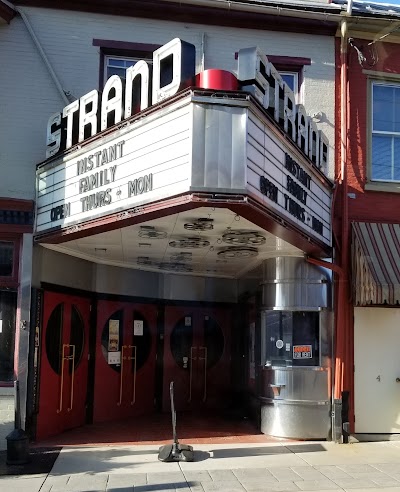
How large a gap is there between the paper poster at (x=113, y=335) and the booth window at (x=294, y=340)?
9.82 ft

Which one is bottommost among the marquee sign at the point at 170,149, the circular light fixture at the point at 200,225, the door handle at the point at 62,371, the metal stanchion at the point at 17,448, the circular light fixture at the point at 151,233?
the metal stanchion at the point at 17,448

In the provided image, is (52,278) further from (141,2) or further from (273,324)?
(141,2)

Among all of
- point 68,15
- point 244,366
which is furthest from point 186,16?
point 244,366

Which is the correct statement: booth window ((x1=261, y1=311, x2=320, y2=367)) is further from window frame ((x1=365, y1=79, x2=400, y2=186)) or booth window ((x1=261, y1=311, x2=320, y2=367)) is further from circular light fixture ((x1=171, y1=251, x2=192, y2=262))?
window frame ((x1=365, y1=79, x2=400, y2=186))

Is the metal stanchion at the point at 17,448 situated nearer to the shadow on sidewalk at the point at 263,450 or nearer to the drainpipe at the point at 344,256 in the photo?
the shadow on sidewalk at the point at 263,450

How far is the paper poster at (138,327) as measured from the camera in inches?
457

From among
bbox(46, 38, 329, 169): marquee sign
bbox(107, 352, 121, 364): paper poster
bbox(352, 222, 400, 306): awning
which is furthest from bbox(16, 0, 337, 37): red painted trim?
bbox(107, 352, 121, 364): paper poster

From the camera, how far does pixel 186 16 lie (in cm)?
1027

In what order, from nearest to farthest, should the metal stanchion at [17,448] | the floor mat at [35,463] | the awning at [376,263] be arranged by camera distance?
the floor mat at [35,463]
the metal stanchion at [17,448]
the awning at [376,263]

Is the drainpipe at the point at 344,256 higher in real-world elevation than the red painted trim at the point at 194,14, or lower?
lower

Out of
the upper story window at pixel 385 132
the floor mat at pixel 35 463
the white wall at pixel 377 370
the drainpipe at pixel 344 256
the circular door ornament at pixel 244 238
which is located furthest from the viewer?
the upper story window at pixel 385 132

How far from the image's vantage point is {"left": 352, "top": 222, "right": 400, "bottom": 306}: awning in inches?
364

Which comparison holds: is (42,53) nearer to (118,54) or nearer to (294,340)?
(118,54)

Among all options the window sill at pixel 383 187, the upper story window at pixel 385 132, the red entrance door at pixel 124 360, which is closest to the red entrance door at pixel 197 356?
the red entrance door at pixel 124 360
